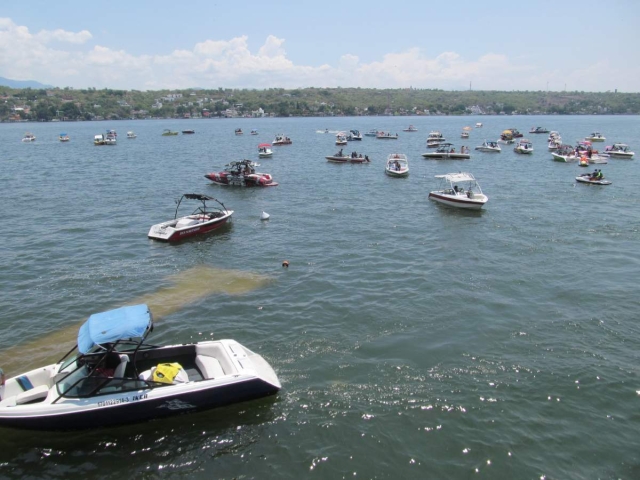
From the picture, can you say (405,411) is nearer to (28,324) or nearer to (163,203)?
(28,324)

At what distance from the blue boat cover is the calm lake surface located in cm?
270

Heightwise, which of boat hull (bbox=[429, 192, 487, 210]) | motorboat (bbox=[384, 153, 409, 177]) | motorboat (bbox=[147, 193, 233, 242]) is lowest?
motorboat (bbox=[147, 193, 233, 242])

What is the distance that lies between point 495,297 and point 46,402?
18.8 metres

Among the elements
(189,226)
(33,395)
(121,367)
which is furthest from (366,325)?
(189,226)

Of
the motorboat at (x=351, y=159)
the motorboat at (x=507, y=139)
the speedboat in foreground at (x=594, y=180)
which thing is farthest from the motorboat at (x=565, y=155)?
the motorboat at (x=351, y=159)

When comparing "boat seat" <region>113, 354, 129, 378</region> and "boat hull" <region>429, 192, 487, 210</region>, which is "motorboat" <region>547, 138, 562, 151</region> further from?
"boat seat" <region>113, 354, 129, 378</region>

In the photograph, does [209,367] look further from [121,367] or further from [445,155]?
[445,155]

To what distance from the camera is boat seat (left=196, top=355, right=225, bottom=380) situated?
14531 millimetres

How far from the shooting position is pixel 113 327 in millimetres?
13289

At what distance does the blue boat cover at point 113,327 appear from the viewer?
1293 centimetres

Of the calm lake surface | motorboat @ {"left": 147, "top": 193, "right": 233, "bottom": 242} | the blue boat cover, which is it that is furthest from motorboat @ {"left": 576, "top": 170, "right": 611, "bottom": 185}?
the blue boat cover

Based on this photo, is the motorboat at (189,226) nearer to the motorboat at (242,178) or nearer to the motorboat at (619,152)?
the motorboat at (242,178)

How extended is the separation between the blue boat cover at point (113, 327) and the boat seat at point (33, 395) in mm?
1863

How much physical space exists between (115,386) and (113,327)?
1.69 metres
